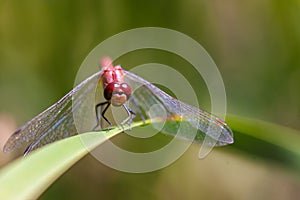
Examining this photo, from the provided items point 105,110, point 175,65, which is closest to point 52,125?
point 105,110

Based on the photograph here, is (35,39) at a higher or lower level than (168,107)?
higher

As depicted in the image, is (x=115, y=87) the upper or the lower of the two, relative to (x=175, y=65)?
lower

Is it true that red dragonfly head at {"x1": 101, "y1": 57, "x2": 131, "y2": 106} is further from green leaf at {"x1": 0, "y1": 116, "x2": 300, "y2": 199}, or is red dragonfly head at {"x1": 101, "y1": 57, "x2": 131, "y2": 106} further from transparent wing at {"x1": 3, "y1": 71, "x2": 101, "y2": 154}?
green leaf at {"x1": 0, "y1": 116, "x2": 300, "y2": 199}

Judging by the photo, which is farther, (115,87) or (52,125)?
(115,87)

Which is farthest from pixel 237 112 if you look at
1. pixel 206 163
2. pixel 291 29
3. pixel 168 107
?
pixel 168 107

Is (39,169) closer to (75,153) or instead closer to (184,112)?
(75,153)

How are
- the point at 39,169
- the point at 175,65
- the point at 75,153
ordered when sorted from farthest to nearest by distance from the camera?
the point at 175,65 → the point at 75,153 → the point at 39,169

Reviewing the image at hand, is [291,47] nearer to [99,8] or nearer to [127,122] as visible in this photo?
[99,8]

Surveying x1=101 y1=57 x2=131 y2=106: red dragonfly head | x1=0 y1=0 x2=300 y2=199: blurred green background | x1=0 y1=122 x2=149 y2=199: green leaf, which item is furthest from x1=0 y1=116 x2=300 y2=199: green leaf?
x1=0 y1=0 x2=300 y2=199: blurred green background
